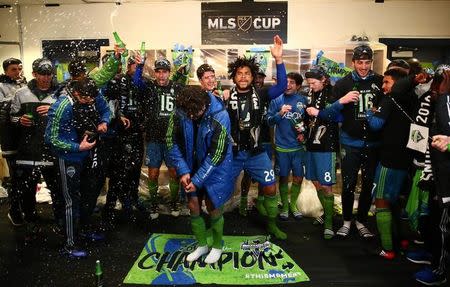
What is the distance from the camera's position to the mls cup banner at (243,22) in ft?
24.3

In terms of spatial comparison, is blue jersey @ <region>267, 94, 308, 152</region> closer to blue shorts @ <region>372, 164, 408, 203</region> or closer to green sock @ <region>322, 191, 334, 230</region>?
green sock @ <region>322, 191, 334, 230</region>

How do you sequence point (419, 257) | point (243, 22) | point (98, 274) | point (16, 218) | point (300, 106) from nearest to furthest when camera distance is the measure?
point (98, 274) < point (419, 257) < point (16, 218) < point (300, 106) < point (243, 22)

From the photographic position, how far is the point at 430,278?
307 cm

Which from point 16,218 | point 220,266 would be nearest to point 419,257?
point 220,266

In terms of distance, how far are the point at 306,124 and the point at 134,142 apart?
2117 mm

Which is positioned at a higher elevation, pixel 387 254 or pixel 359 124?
pixel 359 124

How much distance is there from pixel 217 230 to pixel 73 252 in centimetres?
143

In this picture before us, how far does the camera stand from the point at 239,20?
745 cm

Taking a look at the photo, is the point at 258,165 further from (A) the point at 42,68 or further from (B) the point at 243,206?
(A) the point at 42,68

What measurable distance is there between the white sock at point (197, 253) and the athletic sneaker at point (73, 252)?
→ 1031 millimetres

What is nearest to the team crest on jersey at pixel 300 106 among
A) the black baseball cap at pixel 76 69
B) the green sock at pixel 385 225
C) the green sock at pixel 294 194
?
the green sock at pixel 294 194

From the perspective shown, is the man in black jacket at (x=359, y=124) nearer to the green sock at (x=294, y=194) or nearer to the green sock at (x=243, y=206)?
the green sock at (x=294, y=194)

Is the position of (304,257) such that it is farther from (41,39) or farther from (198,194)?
(41,39)

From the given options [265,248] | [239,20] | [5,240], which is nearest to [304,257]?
[265,248]
